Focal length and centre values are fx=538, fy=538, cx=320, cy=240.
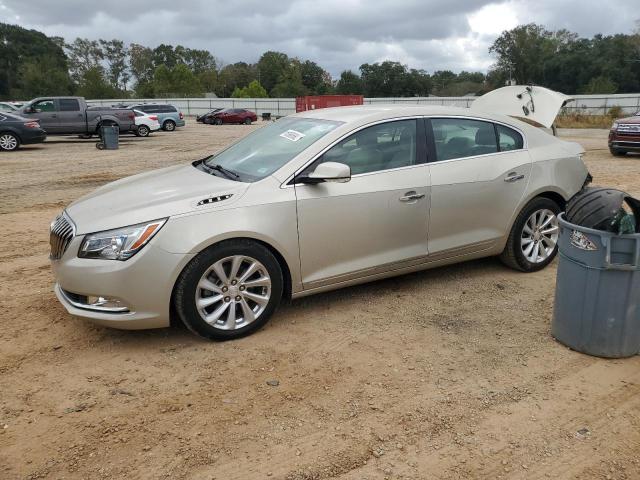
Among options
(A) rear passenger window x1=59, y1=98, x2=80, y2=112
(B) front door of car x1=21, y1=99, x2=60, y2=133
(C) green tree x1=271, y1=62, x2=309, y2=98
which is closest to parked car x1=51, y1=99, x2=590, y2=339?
(A) rear passenger window x1=59, y1=98, x2=80, y2=112

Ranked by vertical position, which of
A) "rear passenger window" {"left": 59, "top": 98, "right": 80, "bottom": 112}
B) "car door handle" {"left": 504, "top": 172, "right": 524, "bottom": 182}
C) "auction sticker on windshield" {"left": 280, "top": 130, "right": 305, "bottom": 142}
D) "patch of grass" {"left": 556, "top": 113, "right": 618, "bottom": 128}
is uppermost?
"rear passenger window" {"left": 59, "top": 98, "right": 80, "bottom": 112}

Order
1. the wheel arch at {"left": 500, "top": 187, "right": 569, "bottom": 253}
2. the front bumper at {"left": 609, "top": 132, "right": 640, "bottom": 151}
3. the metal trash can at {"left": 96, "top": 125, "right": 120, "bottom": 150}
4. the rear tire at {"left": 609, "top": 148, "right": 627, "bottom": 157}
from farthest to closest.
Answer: the metal trash can at {"left": 96, "top": 125, "right": 120, "bottom": 150}
the rear tire at {"left": 609, "top": 148, "right": 627, "bottom": 157}
the front bumper at {"left": 609, "top": 132, "right": 640, "bottom": 151}
the wheel arch at {"left": 500, "top": 187, "right": 569, "bottom": 253}

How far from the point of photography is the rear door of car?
20.8 meters

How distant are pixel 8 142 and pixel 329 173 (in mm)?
17715

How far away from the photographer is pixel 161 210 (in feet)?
11.8

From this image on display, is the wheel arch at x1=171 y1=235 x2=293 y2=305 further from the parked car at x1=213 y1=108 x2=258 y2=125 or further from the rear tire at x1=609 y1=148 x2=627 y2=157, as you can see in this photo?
the parked car at x1=213 y1=108 x2=258 y2=125

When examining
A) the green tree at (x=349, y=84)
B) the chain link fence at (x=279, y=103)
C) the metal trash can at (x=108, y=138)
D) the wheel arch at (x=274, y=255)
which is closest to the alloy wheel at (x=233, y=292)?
the wheel arch at (x=274, y=255)

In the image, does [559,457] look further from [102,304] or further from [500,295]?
[102,304]

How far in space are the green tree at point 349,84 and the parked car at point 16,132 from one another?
7819 centimetres

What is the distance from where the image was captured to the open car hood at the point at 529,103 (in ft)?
19.5

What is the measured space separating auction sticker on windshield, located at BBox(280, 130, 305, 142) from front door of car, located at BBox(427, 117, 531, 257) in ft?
3.64

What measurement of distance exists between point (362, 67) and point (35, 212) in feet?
305

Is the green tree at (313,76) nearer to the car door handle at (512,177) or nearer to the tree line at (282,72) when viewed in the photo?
the tree line at (282,72)

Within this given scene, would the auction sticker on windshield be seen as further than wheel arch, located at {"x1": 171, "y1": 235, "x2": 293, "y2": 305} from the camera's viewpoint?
Yes
